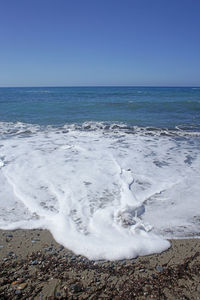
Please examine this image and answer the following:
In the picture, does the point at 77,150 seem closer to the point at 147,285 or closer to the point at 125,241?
the point at 125,241

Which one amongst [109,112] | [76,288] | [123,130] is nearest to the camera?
[76,288]

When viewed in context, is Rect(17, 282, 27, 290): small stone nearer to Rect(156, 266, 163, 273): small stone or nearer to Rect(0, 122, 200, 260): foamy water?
Rect(0, 122, 200, 260): foamy water

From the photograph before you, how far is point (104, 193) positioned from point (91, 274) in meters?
2.09

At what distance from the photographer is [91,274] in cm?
250

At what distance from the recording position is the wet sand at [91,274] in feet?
7.38

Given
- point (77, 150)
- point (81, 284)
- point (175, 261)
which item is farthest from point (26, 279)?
point (77, 150)

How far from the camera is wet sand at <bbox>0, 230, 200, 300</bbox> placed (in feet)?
7.38

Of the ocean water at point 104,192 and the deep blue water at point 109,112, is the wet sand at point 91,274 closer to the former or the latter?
the ocean water at point 104,192

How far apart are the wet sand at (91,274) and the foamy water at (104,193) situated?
185 mm

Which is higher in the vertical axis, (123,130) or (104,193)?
(123,130)

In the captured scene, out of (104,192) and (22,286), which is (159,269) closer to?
(22,286)

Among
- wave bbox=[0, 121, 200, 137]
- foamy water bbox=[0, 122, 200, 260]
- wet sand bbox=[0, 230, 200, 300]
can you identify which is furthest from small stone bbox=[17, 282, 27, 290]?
wave bbox=[0, 121, 200, 137]

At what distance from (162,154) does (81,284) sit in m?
5.46

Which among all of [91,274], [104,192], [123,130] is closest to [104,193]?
[104,192]
